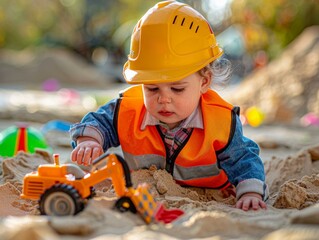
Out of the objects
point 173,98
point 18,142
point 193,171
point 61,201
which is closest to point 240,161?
point 193,171

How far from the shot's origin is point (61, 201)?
216cm

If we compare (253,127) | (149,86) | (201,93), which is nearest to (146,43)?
(149,86)

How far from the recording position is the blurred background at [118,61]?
7.28m

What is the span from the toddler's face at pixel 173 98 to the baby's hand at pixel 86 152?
28 cm

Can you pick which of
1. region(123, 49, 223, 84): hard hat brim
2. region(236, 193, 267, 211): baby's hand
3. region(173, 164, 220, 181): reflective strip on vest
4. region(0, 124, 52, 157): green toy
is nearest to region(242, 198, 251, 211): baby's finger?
region(236, 193, 267, 211): baby's hand

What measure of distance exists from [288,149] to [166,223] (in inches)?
126

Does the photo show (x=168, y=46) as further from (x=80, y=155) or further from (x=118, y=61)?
(x=118, y=61)

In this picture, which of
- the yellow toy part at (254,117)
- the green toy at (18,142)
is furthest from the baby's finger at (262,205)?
the yellow toy part at (254,117)

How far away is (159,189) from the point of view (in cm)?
287

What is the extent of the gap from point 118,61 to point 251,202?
2286cm

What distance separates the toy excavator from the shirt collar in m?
0.73

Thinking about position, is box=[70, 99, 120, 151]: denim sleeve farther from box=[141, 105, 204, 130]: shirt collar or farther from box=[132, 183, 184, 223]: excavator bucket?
box=[132, 183, 184, 223]: excavator bucket

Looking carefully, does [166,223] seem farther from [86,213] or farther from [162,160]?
[162,160]

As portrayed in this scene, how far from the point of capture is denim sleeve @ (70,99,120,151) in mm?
2979
